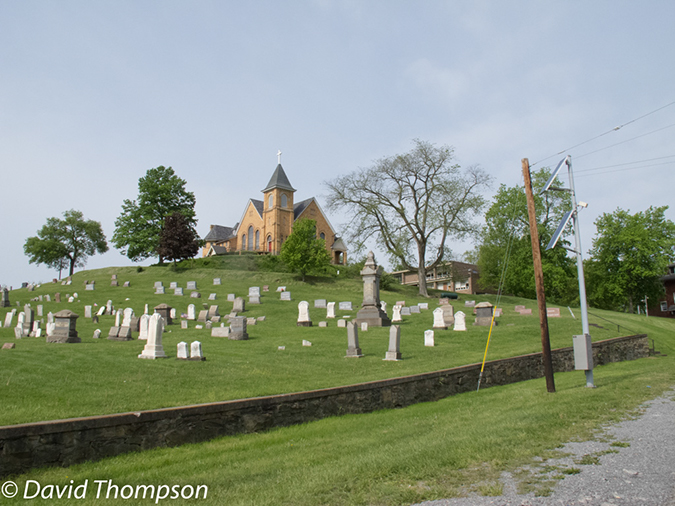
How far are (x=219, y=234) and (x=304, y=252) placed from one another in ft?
98.0

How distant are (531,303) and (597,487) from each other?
42.0 m

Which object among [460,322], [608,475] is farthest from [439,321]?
[608,475]

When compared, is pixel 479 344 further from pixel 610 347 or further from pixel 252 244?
pixel 252 244

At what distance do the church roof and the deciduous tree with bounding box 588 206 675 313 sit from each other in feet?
126

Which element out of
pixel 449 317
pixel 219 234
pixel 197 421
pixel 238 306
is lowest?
pixel 197 421

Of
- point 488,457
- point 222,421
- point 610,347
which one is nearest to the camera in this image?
point 488,457

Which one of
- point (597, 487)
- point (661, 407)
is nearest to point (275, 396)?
point (597, 487)

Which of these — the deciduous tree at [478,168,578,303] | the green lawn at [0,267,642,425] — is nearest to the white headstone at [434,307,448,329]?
the green lawn at [0,267,642,425]

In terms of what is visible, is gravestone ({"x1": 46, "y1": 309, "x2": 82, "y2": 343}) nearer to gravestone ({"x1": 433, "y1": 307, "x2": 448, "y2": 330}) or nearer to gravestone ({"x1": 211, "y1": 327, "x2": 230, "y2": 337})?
gravestone ({"x1": 211, "y1": 327, "x2": 230, "y2": 337})

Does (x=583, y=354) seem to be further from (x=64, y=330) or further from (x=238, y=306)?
(x=238, y=306)

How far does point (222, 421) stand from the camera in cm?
835

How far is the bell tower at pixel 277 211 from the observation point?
210 ft

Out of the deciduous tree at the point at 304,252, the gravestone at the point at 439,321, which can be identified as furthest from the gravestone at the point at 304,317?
the deciduous tree at the point at 304,252

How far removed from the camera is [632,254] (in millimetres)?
48156
